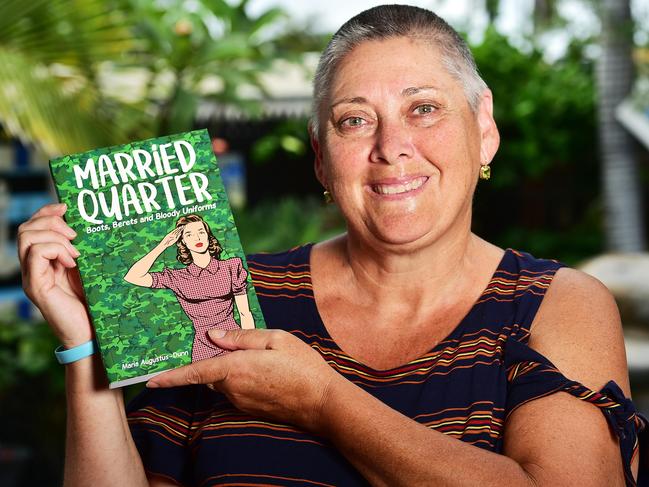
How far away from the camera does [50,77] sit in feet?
16.3

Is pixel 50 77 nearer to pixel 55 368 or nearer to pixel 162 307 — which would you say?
pixel 55 368

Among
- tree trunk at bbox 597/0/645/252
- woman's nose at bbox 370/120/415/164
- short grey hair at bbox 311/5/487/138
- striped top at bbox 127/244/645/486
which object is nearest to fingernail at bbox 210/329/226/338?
striped top at bbox 127/244/645/486

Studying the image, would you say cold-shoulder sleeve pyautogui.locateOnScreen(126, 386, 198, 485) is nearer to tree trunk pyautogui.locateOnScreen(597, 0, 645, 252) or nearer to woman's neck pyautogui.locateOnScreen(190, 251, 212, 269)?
woman's neck pyautogui.locateOnScreen(190, 251, 212, 269)

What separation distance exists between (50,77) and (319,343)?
3.40 meters

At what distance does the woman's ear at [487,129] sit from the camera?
7.25 feet

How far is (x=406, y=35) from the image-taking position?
207 centimetres

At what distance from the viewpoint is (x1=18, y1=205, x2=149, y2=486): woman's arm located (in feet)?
6.28

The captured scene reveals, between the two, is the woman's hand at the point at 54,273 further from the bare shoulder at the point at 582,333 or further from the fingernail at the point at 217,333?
the bare shoulder at the point at 582,333

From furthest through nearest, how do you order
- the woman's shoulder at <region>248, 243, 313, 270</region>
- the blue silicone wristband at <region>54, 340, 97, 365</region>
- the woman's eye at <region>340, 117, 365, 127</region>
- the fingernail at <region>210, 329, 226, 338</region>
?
the woman's shoulder at <region>248, 243, 313, 270</region> → the woman's eye at <region>340, 117, 365, 127</region> → the blue silicone wristband at <region>54, 340, 97, 365</region> → the fingernail at <region>210, 329, 226, 338</region>

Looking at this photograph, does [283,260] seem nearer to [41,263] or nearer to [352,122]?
[352,122]

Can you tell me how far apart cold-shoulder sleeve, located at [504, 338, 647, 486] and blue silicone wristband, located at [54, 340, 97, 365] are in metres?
0.94

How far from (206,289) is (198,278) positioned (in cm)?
3

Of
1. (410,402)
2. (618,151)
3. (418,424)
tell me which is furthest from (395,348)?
(618,151)

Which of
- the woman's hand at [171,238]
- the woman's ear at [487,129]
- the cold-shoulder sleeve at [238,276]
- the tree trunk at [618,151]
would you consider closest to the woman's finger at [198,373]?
the cold-shoulder sleeve at [238,276]
